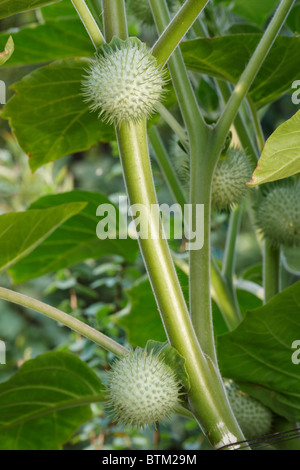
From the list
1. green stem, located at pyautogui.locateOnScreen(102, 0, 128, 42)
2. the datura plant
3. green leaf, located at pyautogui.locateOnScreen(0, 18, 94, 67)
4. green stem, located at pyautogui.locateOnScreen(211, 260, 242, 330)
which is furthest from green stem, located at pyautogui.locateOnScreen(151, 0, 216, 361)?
green leaf, located at pyautogui.locateOnScreen(0, 18, 94, 67)

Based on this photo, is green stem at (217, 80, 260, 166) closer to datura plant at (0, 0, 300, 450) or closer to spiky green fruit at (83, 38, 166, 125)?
datura plant at (0, 0, 300, 450)

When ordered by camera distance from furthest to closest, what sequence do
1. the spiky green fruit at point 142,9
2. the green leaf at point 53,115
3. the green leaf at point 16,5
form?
the spiky green fruit at point 142,9
the green leaf at point 53,115
the green leaf at point 16,5

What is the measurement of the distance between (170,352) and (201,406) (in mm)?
49

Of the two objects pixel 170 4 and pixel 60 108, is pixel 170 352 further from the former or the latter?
pixel 170 4

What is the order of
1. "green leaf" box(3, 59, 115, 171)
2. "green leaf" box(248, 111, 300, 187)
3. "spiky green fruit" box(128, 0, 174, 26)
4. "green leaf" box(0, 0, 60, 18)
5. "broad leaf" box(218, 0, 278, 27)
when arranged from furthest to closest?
1. "broad leaf" box(218, 0, 278, 27)
2. "spiky green fruit" box(128, 0, 174, 26)
3. "green leaf" box(3, 59, 115, 171)
4. "green leaf" box(0, 0, 60, 18)
5. "green leaf" box(248, 111, 300, 187)

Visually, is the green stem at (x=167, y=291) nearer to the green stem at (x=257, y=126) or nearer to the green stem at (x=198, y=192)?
the green stem at (x=198, y=192)

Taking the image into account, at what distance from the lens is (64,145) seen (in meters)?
0.88

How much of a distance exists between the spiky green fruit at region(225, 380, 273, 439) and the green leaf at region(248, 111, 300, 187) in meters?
0.34

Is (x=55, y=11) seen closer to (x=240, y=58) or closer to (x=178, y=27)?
(x=240, y=58)

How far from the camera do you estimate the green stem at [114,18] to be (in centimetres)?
50

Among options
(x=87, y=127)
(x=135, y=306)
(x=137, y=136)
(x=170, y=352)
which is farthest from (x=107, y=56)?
(x=135, y=306)

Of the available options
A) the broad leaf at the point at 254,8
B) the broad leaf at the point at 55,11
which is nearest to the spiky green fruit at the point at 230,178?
the broad leaf at the point at 254,8

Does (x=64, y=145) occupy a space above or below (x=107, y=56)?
above

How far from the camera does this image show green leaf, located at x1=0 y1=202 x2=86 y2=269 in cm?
63
